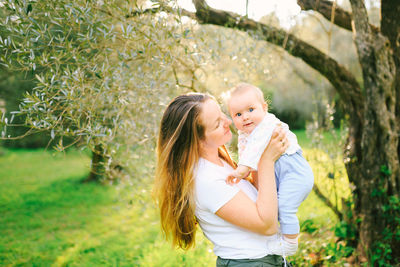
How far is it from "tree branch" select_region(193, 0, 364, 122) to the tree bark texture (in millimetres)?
11

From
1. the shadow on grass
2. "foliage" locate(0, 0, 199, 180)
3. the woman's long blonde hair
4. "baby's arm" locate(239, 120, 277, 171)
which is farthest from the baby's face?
the shadow on grass

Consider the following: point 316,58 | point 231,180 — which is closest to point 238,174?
point 231,180

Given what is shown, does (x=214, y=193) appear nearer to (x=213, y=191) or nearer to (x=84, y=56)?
(x=213, y=191)

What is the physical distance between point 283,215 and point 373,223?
205cm

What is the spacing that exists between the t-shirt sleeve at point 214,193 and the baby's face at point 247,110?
0.53 metres

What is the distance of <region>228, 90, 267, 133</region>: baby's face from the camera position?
2180 mm

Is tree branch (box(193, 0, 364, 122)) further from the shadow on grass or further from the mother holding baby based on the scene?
the shadow on grass

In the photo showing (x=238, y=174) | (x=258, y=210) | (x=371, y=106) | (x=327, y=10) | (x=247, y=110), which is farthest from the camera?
(x=327, y=10)

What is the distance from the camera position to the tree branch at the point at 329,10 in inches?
135

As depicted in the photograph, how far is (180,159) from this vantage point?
77.7 inches

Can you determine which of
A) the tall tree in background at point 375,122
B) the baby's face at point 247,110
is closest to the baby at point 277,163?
the baby's face at point 247,110

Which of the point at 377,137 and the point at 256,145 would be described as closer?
the point at 256,145

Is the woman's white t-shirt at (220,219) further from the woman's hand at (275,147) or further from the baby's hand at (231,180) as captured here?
the woman's hand at (275,147)

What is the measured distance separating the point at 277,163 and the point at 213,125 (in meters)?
0.51
